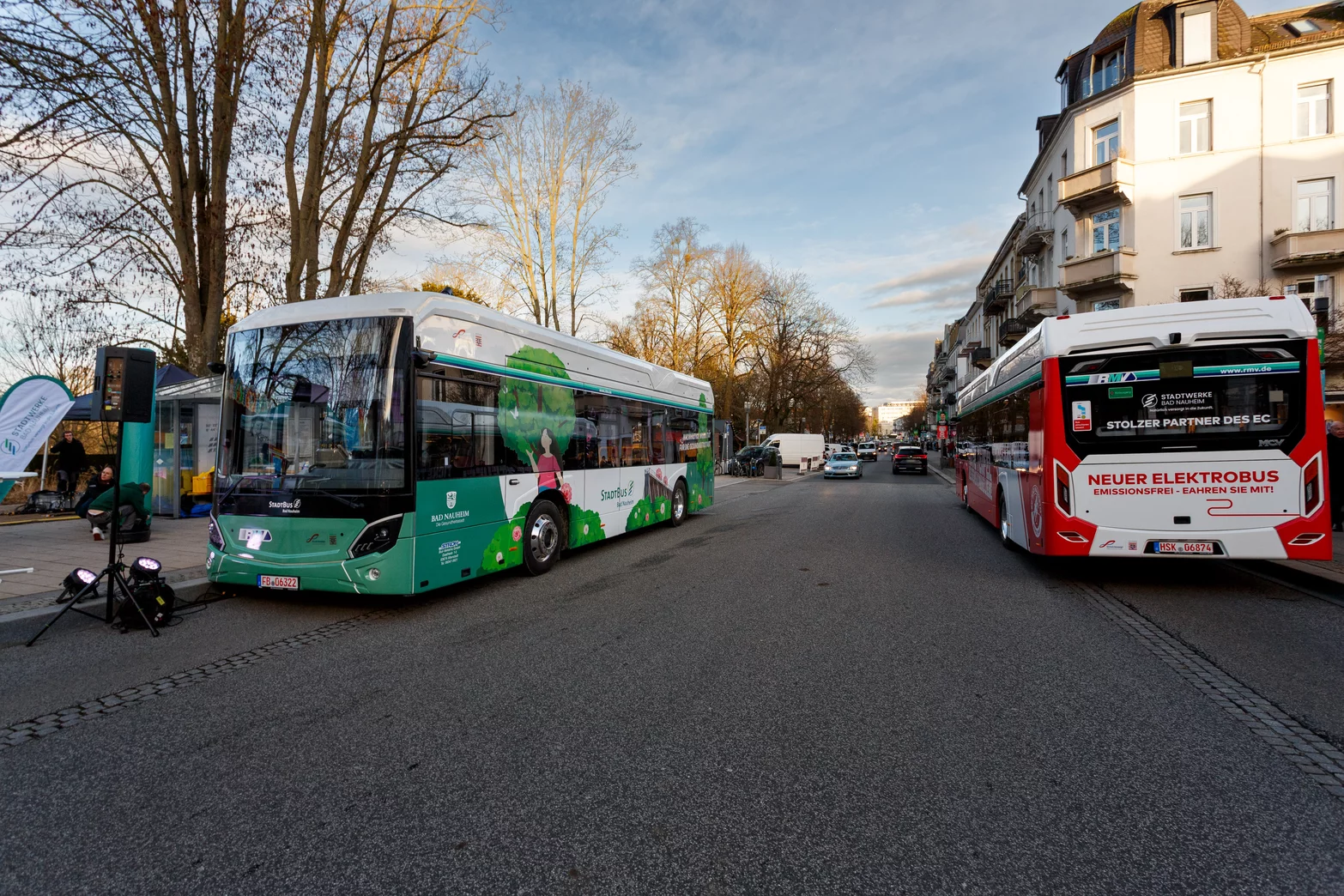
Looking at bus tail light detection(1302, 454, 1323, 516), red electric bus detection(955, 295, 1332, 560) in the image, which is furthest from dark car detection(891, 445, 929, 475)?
bus tail light detection(1302, 454, 1323, 516)

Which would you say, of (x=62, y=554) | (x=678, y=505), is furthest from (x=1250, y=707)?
(x=62, y=554)

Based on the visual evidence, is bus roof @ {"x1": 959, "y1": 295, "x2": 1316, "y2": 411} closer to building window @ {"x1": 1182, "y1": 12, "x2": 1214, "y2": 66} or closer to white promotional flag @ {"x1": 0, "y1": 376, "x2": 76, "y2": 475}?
white promotional flag @ {"x1": 0, "y1": 376, "x2": 76, "y2": 475}

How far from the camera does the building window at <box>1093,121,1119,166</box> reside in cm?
2627

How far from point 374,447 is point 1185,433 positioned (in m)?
7.82

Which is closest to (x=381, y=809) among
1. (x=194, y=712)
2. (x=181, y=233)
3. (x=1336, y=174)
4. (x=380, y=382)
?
(x=194, y=712)

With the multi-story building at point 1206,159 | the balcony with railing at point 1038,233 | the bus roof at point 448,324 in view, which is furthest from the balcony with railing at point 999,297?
the bus roof at point 448,324

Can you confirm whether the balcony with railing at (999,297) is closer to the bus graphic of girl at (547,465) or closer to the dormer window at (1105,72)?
the dormer window at (1105,72)

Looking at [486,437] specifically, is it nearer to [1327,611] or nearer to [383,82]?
[1327,611]

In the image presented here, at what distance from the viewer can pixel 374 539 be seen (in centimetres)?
611

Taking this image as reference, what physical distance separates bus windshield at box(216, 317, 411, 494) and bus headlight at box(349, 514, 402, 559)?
1.01 ft

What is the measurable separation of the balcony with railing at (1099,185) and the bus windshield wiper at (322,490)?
28.0 metres

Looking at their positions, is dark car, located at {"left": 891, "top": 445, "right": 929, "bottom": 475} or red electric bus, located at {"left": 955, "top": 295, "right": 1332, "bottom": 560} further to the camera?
dark car, located at {"left": 891, "top": 445, "right": 929, "bottom": 475}

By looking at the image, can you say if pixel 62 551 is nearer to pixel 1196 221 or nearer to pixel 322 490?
pixel 322 490

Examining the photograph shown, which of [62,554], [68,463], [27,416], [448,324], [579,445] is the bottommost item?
[62,554]
